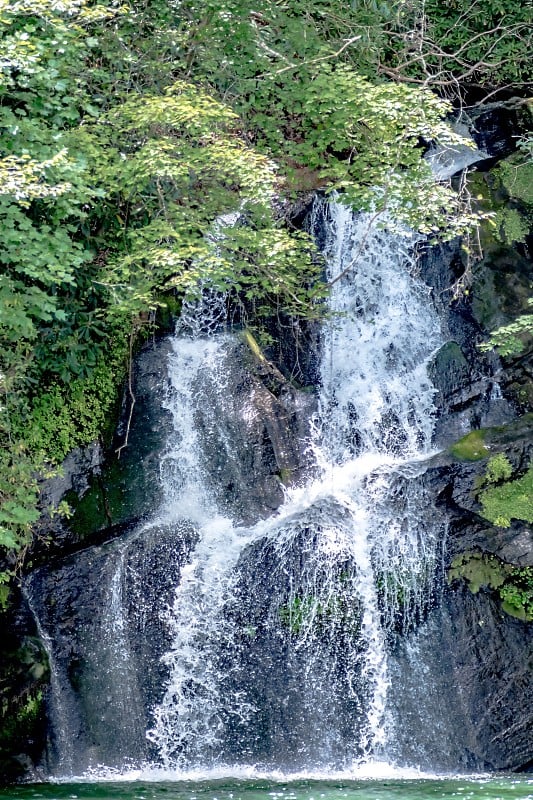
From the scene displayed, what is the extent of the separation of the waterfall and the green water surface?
660 millimetres

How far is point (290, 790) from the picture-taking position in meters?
7.15

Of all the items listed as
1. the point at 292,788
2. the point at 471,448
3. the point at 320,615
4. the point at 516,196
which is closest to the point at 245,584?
the point at 320,615

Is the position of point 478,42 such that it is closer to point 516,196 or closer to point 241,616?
point 516,196

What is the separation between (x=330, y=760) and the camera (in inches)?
326

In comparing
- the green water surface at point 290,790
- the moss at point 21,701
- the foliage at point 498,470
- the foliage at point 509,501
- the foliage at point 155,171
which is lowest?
the green water surface at point 290,790

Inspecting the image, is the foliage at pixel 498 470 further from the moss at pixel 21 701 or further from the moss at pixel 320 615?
the moss at pixel 21 701

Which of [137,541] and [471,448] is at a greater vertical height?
[471,448]

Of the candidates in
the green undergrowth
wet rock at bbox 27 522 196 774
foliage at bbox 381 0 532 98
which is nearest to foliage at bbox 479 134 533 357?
foliage at bbox 381 0 532 98

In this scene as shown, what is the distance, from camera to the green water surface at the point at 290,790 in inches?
266

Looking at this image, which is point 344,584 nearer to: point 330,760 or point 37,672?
point 330,760

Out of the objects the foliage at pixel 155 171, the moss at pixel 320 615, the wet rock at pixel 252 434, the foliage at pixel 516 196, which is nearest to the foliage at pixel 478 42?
the foliage at pixel 516 196

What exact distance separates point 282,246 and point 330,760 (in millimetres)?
4842

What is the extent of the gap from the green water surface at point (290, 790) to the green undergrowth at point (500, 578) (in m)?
1.52

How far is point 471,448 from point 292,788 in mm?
3782
